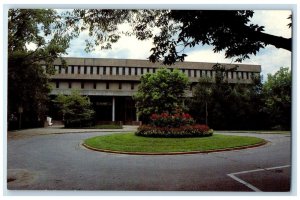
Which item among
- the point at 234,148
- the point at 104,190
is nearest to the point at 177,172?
the point at 104,190

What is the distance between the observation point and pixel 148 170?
8.91 metres

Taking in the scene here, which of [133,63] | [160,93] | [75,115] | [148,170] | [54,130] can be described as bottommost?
[148,170]

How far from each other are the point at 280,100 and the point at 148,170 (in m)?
4.22

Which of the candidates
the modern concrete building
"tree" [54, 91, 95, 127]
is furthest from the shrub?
"tree" [54, 91, 95, 127]

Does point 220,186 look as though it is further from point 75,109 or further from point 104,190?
point 75,109

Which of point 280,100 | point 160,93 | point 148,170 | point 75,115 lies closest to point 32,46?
point 148,170

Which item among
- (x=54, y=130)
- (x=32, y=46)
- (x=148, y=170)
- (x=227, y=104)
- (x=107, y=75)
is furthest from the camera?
(x=54, y=130)

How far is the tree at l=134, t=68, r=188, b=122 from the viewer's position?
19991 mm

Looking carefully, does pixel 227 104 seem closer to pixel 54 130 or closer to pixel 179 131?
pixel 179 131

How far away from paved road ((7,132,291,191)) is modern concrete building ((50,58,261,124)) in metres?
2.26

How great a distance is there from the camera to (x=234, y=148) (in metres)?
13.4

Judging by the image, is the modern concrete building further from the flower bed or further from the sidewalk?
the flower bed

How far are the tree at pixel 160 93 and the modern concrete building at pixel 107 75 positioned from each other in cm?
454

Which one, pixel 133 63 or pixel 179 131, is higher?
pixel 133 63
